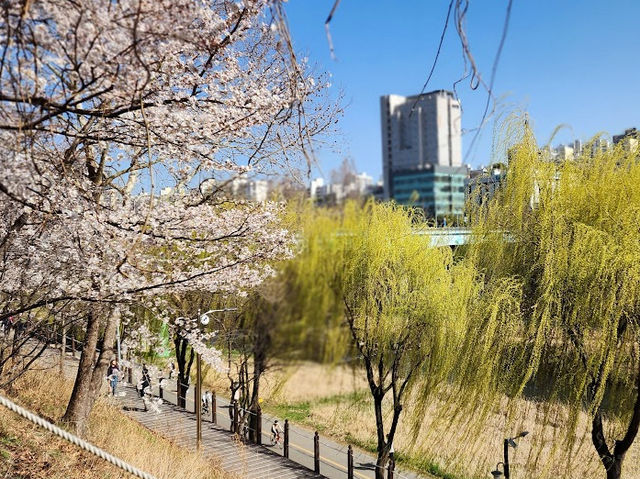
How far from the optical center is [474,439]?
7418 millimetres

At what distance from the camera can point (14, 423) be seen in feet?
19.1

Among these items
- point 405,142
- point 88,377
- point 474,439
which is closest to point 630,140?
point 474,439

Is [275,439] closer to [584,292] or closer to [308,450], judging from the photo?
[308,450]

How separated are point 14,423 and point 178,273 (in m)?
2.59

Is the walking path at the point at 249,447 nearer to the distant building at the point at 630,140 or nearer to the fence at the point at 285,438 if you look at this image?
the fence at the point at 285,438

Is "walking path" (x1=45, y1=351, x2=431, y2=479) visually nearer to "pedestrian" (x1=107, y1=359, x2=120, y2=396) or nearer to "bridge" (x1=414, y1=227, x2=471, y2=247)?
"pedestrian" (x1=107, y1=359, x2=120, y2=396)

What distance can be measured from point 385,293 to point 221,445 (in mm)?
8179

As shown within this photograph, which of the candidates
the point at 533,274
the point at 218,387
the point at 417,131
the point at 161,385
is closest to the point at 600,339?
the point at 533,274

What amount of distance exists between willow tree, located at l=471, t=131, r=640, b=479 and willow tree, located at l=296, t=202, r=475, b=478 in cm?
88

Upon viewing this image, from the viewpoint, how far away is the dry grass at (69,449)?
16.2 ft

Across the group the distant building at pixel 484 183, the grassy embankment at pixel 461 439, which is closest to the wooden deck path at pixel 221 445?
the grassy embankment at pixel 461 439

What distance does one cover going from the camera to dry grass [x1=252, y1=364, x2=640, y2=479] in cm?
720

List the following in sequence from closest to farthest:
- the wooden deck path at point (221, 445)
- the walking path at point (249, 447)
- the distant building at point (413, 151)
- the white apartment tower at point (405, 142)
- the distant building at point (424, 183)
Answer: the wooden deck path at point (221, 445) < the walking path at point (249, 447) < the distant building at point (424, 183) < the distant building at point (413, 151) < the white apartment tower at point (405, 142)

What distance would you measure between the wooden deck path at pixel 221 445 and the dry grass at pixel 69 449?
119cm
